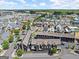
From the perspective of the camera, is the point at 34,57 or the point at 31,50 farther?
the point at 31,50

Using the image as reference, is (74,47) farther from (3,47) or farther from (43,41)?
(3,47)

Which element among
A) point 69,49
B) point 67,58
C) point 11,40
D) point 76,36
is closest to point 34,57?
point 67,58

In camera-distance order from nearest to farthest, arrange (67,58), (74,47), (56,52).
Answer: (67,58) < (56,52) < (74,47)

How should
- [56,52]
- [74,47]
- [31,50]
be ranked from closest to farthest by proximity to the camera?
1. [56,52]
2. [31,50]
3. [74,47]

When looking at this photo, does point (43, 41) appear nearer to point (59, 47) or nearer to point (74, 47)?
point (59, 47)

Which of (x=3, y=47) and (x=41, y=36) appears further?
(x=41, y=36)

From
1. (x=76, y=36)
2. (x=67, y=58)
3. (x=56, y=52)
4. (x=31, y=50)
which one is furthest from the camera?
(x=76, y=36)

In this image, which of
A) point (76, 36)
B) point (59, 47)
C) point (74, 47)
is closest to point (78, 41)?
point (76, 36)

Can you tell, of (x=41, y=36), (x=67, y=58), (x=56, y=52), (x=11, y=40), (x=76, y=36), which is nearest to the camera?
(x=67, y=58)
